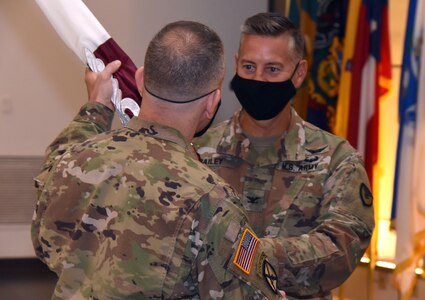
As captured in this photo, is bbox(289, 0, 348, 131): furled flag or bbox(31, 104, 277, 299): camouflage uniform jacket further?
bbox(289, 0, 348, 131): furled flag

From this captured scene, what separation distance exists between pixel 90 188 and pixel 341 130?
9.91ft

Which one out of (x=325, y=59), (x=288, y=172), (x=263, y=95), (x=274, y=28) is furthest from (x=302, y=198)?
(x=325, y=59)

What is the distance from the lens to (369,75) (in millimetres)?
4348

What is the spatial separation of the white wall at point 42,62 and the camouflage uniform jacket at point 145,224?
414cm

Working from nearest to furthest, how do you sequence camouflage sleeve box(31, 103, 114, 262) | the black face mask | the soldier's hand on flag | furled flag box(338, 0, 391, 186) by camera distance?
camouflage sleeve box(31, 103, 114, 262) < the soldier's hand on flag < the black face mask < furled flag box(338, 0, 391, 186)

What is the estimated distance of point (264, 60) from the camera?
7.79 ft

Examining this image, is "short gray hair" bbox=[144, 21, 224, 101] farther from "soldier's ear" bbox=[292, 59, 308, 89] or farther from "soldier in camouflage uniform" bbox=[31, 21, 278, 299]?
"soldier's ear" bbox=[292, 59, 308, 89]

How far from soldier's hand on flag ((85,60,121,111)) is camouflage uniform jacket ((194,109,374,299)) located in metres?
0.54

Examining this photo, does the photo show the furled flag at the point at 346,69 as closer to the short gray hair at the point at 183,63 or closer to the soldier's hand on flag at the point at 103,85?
the soldier's hand on flag at the point at 103,85

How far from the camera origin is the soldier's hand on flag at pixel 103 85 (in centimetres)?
196

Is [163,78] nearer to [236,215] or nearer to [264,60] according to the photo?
[236,215]

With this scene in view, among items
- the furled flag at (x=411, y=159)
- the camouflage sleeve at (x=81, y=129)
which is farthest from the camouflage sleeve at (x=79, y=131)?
the furled flag at (x=411, y=159)

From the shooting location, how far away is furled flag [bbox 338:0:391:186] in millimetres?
4324

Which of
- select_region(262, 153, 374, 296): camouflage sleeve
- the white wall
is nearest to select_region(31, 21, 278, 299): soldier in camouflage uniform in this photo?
select_region(262, 153, 374, 296): camouflage sleeve
